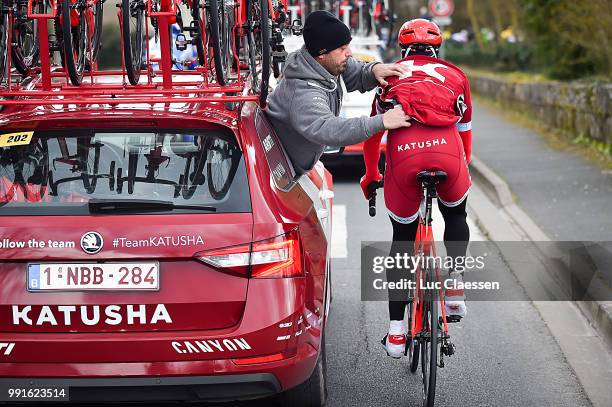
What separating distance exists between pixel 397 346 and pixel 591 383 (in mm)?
1180

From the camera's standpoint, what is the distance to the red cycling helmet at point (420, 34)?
5.81 m

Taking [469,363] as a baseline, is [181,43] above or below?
above

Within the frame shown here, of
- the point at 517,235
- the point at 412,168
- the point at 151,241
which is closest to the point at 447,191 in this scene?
the point at 412,168

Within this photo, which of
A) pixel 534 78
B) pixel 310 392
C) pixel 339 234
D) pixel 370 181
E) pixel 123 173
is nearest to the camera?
pixel 123 173

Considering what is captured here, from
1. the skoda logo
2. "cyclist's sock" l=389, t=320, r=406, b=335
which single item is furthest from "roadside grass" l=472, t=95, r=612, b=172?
the skoda logo

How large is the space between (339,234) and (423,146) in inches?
217

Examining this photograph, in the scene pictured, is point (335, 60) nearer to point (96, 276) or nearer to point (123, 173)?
point (123, 173)

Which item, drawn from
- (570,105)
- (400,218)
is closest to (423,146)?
(400,218)

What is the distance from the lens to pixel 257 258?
4.87 m

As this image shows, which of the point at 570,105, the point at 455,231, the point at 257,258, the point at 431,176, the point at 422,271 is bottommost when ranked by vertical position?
the point at 570,105

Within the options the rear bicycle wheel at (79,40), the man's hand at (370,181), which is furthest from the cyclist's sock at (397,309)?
the rear bicycle wheel at (79,40)

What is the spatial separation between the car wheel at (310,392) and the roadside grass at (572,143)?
10.2 m

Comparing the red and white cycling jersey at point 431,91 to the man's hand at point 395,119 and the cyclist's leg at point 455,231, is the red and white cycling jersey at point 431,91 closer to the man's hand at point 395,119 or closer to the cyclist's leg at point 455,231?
the man's hand at point 395,119

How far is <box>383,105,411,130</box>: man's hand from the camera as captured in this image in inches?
219
